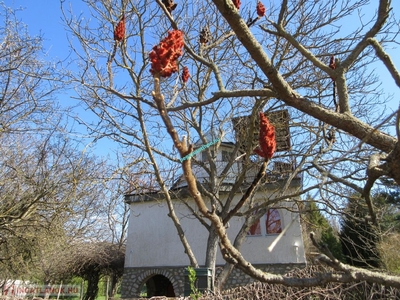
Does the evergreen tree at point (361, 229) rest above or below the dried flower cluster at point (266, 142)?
above

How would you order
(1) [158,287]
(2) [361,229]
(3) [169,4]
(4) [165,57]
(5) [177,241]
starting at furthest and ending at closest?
1. (1) [158,287]
2. (5) [177,241]
3. (2) [361,229]
4. (3) [169,4]
5. (4) [165,57]

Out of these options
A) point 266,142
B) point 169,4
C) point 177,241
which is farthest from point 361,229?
point 266,142

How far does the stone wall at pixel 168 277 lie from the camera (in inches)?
423

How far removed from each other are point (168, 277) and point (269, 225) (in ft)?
13.7

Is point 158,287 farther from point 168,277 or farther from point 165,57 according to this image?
point 165,57

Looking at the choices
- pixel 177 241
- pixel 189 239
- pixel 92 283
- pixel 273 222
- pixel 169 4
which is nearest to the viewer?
pixel 169 4

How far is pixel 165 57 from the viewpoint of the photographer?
1.04 metres

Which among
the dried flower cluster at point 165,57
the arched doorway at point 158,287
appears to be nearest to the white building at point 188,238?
the arched doorway at point 158,287

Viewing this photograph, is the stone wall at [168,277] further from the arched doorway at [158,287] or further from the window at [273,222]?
the arched doorway at [158,287]

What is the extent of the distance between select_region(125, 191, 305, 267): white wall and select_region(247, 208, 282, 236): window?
0.17m

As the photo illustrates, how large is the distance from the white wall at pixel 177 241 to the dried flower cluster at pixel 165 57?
9895 millimetres

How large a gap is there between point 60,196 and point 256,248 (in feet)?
21.0

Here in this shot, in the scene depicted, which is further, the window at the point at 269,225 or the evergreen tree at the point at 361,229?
the window at the point at 269,225

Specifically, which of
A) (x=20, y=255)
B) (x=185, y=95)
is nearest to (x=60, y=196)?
(x=20, y=255)
